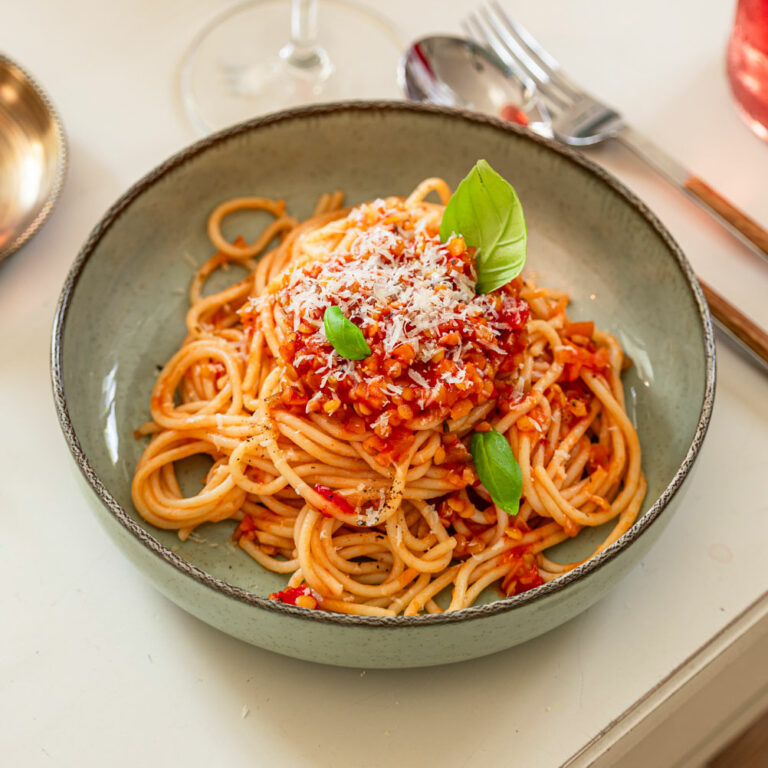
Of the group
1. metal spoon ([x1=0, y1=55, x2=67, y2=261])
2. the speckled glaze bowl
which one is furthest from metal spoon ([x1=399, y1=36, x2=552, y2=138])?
metal spoon ([x1=0, y1=55, x2=67, y2=261])

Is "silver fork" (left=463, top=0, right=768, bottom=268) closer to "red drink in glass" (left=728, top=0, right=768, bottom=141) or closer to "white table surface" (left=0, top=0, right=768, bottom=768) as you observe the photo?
"white table surface" (left=0, top=0, right=768, bottom=768)

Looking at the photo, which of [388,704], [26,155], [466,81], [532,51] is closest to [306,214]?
[466,81]

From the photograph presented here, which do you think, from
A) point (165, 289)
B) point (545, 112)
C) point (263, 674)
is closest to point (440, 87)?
point (545, 112)

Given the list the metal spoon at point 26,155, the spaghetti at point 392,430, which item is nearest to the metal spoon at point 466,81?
the spaghetti at point 392,430

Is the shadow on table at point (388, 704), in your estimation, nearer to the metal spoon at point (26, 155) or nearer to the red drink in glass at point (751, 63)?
the metal spoon at point (26, 155)

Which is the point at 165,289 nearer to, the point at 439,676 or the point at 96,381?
the point at 96,381
